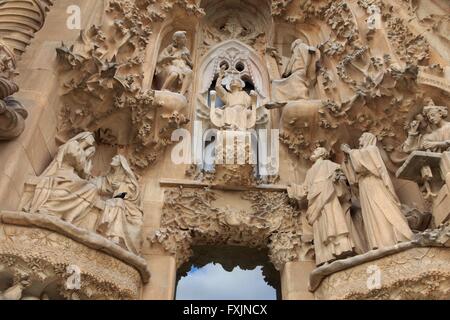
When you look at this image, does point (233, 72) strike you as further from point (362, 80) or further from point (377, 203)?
point (377, 203)

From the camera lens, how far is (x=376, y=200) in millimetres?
5633

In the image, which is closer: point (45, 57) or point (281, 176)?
point (45, 57)

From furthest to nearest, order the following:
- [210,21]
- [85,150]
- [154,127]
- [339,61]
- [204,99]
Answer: [210,21]
[204,99]
[339,61]
[154,127]
[85,150]

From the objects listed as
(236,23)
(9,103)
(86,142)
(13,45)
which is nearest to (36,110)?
(9,103)

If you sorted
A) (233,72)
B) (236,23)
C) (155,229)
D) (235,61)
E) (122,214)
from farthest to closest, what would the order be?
(236,23), (235,61), (233,72), (155,229), (122,214)

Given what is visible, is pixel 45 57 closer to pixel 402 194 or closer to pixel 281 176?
pixel 281 176

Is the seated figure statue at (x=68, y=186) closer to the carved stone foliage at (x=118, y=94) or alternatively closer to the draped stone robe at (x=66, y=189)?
the draped stone robe at (x=66, y=189)

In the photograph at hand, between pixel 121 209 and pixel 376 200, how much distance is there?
9.74 feet

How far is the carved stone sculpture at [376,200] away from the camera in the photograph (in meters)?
5.34

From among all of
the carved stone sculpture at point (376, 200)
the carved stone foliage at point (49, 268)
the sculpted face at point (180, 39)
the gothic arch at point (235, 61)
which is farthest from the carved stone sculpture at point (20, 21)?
the carved stone sculpture at point (376, 200)

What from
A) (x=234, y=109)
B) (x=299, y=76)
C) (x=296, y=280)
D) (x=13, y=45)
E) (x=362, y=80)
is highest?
(x=299, y=76)

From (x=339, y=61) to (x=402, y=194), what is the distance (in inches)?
95.7
